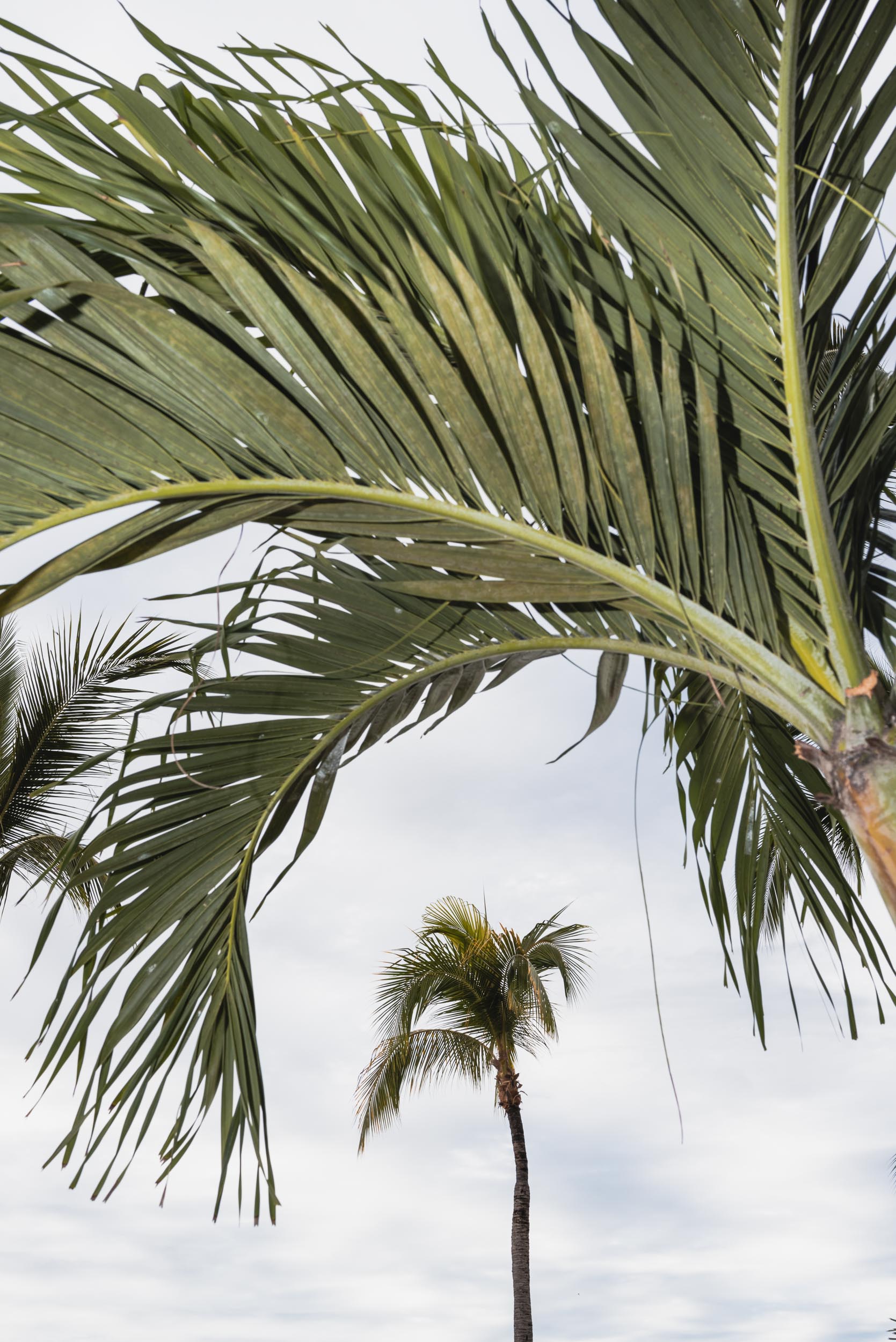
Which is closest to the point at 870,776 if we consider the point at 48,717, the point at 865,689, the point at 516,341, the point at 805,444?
the point at 865,689

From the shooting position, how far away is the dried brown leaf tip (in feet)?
4.37

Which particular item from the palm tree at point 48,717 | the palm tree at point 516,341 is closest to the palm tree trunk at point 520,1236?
the palm tree at point 48,717

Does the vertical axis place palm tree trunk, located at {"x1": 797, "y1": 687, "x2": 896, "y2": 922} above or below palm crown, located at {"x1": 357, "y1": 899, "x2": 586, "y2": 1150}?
below

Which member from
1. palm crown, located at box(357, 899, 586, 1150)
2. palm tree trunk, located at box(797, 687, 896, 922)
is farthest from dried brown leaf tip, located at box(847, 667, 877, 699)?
palm crown, located at box(357, 899, 586, 1150)

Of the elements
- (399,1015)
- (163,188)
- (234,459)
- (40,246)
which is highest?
(399,1015)

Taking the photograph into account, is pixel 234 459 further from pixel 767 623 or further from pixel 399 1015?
pixel 399 1015

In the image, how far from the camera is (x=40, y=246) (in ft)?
4.03

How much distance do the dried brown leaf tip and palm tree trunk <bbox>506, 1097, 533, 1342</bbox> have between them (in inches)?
459

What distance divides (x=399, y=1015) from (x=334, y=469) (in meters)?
10.4

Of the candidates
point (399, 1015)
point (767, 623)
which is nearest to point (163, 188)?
point (767, 623)

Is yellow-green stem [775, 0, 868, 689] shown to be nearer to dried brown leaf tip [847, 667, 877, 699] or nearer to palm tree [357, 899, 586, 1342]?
dried brown leaf tip [847, 667, 877, 699]

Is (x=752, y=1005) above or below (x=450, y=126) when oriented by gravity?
below

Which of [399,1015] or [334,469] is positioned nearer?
[334,469]

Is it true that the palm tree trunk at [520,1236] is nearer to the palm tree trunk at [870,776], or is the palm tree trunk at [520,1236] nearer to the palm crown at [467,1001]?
the palm crown at [467,1001]
